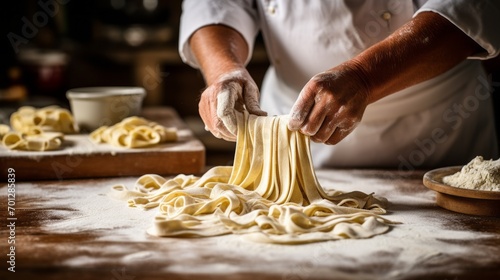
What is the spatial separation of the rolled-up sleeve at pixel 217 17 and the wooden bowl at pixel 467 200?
1.10 m

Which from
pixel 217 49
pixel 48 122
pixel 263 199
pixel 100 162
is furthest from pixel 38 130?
pixel 263 199

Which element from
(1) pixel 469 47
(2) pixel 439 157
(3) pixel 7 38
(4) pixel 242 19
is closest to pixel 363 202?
(1) pixel 469 47

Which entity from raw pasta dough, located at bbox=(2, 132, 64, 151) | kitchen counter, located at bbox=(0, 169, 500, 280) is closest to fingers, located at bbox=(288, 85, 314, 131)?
kitchen counter, located at bbox=(0, 169, 500, 280)

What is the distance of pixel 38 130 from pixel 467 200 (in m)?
1.78

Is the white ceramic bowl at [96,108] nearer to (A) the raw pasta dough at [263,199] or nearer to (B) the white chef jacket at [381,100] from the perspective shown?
(B) the white chef jacket at [381,100]

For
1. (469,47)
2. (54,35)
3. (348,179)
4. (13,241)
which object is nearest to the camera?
(13,241)

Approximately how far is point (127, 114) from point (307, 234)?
5.57 ft

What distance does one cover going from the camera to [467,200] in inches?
68.5

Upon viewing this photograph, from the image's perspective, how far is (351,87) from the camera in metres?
1.84

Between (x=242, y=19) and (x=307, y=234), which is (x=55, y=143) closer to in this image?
(x=242, y=19)

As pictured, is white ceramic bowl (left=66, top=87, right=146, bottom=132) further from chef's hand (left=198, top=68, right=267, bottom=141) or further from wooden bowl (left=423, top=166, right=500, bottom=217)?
wooden bowl (left=423, top=166, right=500, bottom=217)

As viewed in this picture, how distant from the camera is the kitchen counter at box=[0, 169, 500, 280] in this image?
130cm

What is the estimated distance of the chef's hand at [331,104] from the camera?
178 centimetres

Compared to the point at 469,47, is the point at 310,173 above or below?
below
